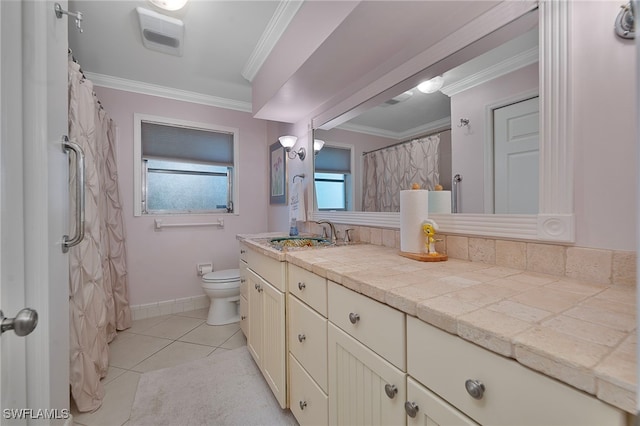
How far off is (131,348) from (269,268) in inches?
61.7

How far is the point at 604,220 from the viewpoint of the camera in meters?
0.79

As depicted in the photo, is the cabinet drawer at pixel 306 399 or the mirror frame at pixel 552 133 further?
the cabinet drawer at pixel 306 399

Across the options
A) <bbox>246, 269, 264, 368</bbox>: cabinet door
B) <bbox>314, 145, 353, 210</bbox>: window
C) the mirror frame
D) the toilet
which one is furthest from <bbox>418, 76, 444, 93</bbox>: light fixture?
the toilet

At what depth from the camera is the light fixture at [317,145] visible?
2.16 metres

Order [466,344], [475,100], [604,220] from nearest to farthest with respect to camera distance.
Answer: [466,344] → [604,220] → [475,100]

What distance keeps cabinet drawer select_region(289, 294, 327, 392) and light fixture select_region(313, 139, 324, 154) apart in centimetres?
130

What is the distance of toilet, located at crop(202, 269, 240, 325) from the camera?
2408 millimetres

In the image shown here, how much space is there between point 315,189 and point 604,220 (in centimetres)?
173

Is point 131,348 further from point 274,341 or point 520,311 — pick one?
point 520,311

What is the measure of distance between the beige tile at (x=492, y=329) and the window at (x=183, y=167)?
2853 millimetres

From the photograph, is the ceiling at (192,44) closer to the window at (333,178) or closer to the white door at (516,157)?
the window at (333,178)

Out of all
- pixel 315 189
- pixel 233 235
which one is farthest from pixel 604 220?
pixel 233 235

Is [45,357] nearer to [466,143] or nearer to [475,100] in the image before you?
[466,143]

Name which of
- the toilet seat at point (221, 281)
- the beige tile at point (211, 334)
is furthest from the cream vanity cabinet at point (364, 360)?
the toilet seat at point (221, 281)
